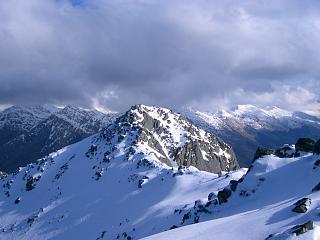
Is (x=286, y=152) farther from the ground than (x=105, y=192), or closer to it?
closer to it

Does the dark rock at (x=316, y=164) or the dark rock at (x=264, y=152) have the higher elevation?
the dark rock at (x=264, y=152)

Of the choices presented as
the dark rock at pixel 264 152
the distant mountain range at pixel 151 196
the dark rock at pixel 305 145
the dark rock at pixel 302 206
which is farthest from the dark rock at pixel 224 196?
the dark rock at pixel 302 206

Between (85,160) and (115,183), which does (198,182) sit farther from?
(85,160)

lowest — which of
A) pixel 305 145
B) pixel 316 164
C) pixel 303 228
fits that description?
pixel 303 228

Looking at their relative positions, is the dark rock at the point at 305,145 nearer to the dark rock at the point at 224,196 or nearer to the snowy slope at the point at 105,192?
the dark rock at the point at 224,196

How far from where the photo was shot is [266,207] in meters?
63.3

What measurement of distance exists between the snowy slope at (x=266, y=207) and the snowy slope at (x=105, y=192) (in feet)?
92.6

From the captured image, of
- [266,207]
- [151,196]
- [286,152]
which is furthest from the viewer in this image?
[151,196]

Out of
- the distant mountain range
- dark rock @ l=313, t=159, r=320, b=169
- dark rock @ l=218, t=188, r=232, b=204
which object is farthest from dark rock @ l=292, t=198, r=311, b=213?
dark rock @ l=218, t=188, r=232, b=204

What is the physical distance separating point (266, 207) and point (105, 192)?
4101 inches

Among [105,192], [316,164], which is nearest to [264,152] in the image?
[316,164]

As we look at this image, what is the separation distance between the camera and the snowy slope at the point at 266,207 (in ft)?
164

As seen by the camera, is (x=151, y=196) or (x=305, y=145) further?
(x=151, y=196)

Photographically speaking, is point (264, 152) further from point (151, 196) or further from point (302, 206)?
point (302, 206)
